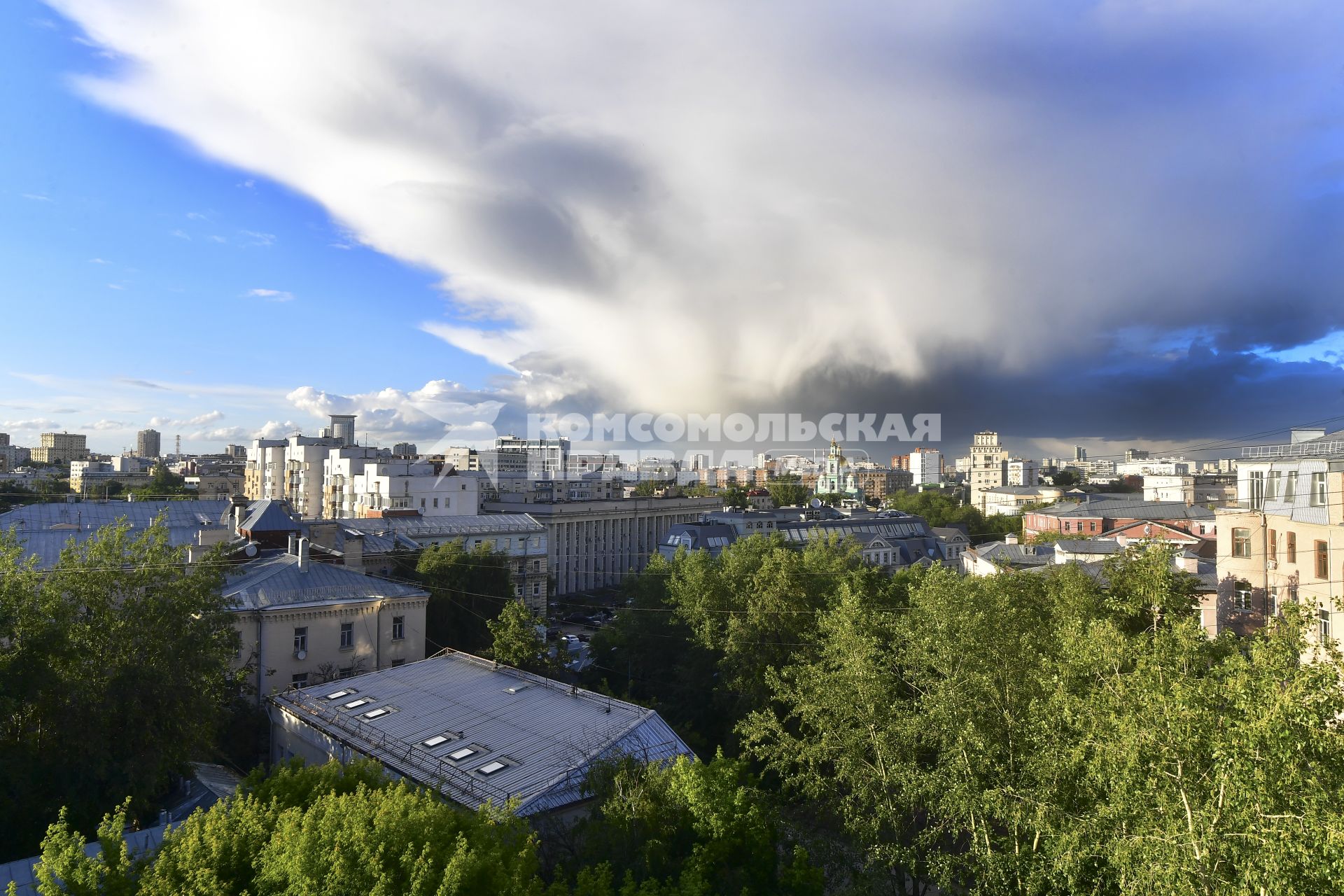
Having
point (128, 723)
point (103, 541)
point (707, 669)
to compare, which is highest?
point (103, 541)

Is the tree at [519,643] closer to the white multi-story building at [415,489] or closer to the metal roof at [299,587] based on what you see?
the metal roof at [299,587]

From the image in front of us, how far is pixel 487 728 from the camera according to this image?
19000mm

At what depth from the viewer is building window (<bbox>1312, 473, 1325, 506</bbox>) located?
2564 centimetres

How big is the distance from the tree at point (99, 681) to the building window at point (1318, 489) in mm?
35098

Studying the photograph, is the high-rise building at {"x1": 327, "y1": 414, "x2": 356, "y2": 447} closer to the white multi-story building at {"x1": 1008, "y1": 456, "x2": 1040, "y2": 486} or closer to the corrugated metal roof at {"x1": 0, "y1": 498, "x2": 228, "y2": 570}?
the corrugated metal roof at {"x1": 0, "y1": 498, "x2": 228, "y2": 570}

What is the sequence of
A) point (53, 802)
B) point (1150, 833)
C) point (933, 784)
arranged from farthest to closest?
point (53, 802) < point (933, 784) < point (1150, 833)

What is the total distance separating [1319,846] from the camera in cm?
818

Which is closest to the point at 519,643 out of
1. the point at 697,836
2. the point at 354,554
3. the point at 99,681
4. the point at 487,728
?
the point at 487,728

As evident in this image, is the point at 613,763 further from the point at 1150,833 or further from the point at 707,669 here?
the point at 707,669

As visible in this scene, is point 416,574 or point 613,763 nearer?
point 613,763

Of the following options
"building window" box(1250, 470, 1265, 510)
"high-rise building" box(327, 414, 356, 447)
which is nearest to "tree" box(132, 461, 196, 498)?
"high-rise building" box(327, 414, 356, 447)

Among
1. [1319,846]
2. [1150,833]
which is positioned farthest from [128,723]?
[1319,846]

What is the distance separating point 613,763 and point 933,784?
19.7ft

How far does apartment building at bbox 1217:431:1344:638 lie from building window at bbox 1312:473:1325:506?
25 mm
